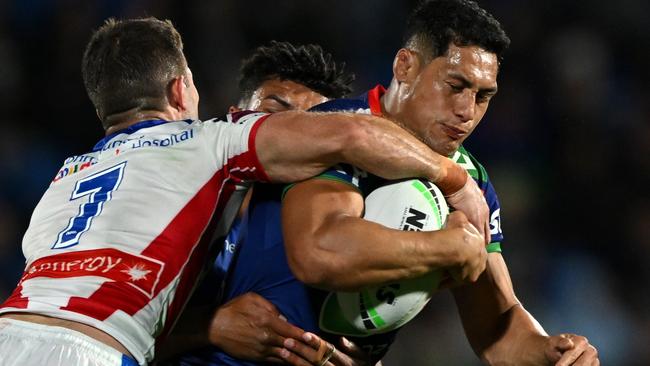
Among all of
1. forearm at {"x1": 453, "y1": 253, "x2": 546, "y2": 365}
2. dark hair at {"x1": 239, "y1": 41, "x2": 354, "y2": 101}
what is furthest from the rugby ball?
dark hair at {"x1": 239, "y1": 41, "x2": 354, "y2": 101}

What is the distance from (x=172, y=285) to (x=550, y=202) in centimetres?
432

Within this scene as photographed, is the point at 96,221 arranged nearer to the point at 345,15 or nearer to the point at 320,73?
the point at 320,73

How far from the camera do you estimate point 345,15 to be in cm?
762

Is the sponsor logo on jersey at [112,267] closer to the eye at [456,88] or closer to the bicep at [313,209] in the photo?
the bicep at [313,209]

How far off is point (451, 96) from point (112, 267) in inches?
54.6

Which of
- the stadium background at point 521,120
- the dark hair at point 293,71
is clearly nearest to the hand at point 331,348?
the dark hair at point 293,71

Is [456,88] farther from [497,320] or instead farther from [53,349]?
[53,349]

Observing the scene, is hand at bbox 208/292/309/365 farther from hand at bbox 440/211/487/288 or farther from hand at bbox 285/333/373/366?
hand at bbox 440/211/487/288

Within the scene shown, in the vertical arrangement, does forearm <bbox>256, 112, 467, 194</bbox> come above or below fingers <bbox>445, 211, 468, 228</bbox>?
above

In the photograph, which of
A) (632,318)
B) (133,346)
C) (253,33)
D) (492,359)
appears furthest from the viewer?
(253,33)

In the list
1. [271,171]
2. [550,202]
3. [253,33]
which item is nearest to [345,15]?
[253,33]

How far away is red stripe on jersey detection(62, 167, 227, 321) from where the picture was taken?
2967mm

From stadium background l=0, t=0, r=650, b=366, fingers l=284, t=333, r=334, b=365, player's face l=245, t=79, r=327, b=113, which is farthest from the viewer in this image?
stadium background l=0, t=0, r=650, b=366

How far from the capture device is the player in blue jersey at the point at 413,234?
2.98 m
